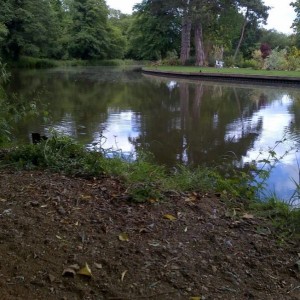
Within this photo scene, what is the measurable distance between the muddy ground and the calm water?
5.35 ft

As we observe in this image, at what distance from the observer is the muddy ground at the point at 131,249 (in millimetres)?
1876

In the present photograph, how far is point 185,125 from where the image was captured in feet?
27.2

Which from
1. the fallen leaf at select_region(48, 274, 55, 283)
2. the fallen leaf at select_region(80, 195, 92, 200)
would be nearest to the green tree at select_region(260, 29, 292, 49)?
the fallen leaf at select_region(80, 195, 92, 200)

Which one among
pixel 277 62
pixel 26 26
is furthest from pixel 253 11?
pixel 26 26

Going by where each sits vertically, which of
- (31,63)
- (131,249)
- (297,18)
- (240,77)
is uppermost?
(297,18)

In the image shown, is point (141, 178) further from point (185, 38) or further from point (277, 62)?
point (185, 38)

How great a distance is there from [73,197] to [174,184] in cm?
95

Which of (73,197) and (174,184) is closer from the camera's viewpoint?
(73,197)

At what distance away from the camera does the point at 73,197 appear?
2834 mm

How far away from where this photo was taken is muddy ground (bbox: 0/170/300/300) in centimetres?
188

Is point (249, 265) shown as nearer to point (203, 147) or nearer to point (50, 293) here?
point (50, 293)

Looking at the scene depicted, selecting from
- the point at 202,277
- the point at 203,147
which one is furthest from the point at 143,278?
the point at 203,147

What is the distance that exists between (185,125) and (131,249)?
6.26 meters

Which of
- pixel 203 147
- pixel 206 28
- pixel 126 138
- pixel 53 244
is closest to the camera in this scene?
pixel 53 244
